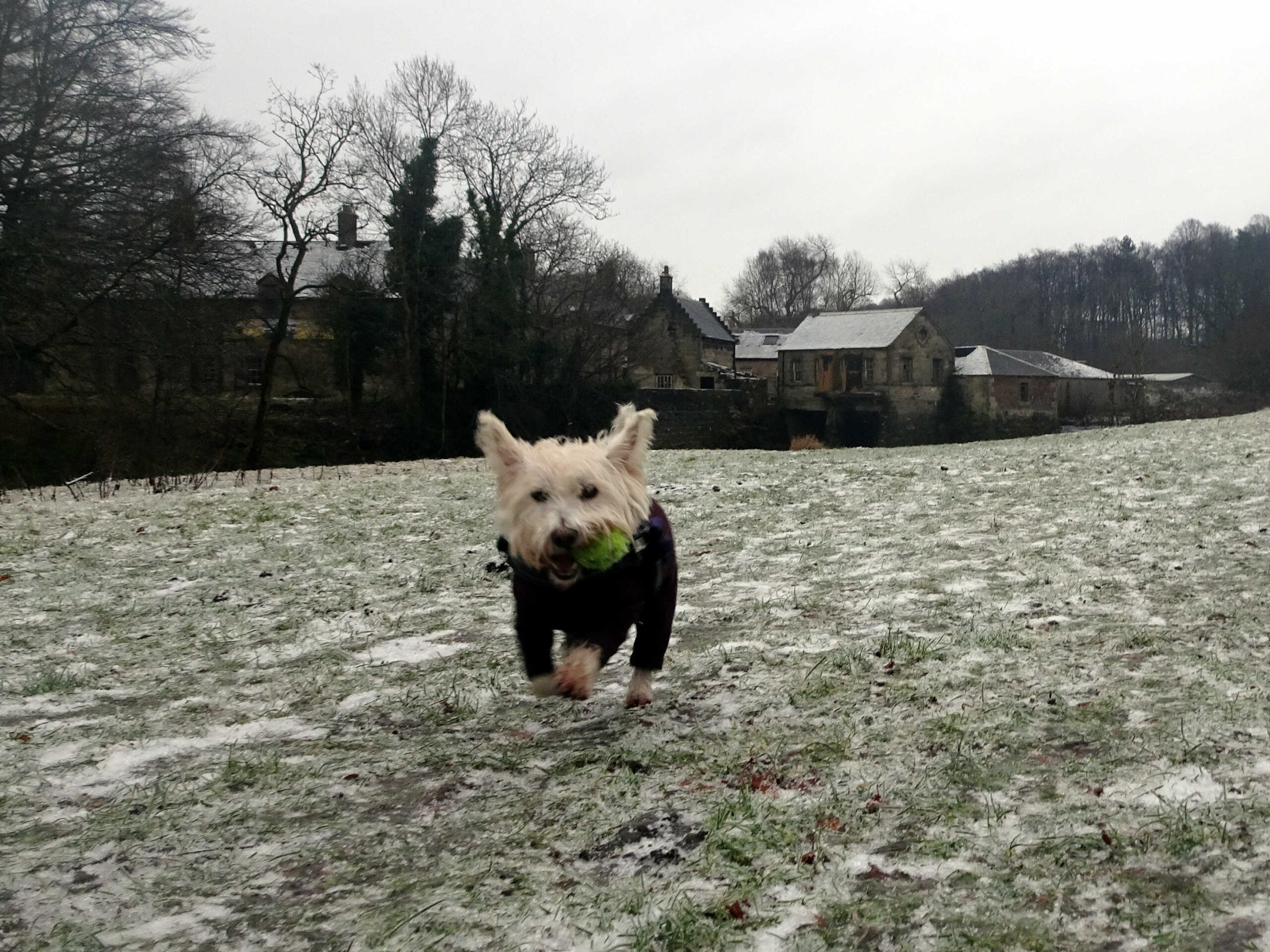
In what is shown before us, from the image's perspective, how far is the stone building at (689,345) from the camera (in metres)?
60.6

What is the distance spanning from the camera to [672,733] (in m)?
4.46

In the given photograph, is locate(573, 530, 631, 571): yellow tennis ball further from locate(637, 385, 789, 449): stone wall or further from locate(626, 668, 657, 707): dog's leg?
locate(637, 385, 789, 449): stone wall

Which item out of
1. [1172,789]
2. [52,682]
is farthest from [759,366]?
[1172,789]

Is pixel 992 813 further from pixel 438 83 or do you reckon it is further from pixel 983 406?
pixel 983 406

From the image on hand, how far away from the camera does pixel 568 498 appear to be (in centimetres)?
430

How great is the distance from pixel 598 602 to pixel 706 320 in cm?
6929

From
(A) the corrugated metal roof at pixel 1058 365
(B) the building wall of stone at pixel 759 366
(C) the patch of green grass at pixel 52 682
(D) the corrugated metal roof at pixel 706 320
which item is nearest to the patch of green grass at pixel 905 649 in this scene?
(C) the patch of green grass at pixel 52 682

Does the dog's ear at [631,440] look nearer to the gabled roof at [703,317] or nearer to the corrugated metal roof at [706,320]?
the gabled roof at [703,317]

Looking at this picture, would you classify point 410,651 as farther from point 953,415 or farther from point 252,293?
point 953,415

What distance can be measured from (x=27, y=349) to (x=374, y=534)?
50.9 ft

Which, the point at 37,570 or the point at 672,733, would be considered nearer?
the point at 672,733

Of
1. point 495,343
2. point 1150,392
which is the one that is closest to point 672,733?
point 495,343

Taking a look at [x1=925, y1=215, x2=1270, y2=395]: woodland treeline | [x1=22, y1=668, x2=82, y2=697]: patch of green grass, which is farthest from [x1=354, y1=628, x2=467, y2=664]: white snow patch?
[x1=925, y1=215, x2=1270, y2=395]: woodland treeline

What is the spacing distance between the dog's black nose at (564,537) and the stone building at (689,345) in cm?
4837
